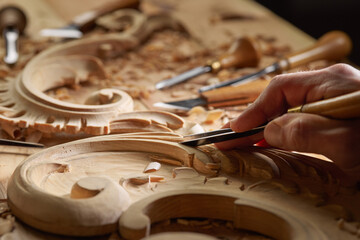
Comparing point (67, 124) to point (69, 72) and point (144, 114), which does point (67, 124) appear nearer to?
point (144, 114)

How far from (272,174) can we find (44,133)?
0.54 metres

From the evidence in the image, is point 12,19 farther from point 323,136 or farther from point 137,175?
point 323,136

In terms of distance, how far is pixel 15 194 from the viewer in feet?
2.79

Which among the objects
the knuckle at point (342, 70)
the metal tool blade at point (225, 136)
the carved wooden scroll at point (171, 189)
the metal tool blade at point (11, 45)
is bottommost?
the carved wooden scroll at point (171, 189)

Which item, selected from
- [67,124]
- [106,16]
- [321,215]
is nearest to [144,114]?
[67,124]

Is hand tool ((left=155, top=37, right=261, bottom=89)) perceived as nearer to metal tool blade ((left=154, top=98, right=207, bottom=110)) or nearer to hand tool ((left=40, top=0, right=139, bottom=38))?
metal tool blade ((left=154, top=98, right=207, bottom=110))

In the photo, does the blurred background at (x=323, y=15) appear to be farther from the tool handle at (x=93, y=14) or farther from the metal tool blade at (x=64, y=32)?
the metal tool blade at (x=64, y=32)

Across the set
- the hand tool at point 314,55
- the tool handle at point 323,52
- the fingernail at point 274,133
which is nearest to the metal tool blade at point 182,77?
the hand tool at point 314,55

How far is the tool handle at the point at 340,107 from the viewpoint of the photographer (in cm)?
83

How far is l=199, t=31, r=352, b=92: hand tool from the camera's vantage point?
1539 mm

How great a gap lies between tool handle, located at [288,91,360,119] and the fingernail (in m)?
0.07

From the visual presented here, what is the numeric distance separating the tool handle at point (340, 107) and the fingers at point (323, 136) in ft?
0.04

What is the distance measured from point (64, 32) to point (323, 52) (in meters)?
0.90

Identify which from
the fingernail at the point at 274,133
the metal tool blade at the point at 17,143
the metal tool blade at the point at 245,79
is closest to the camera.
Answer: the fingernail at the point at 274,133
